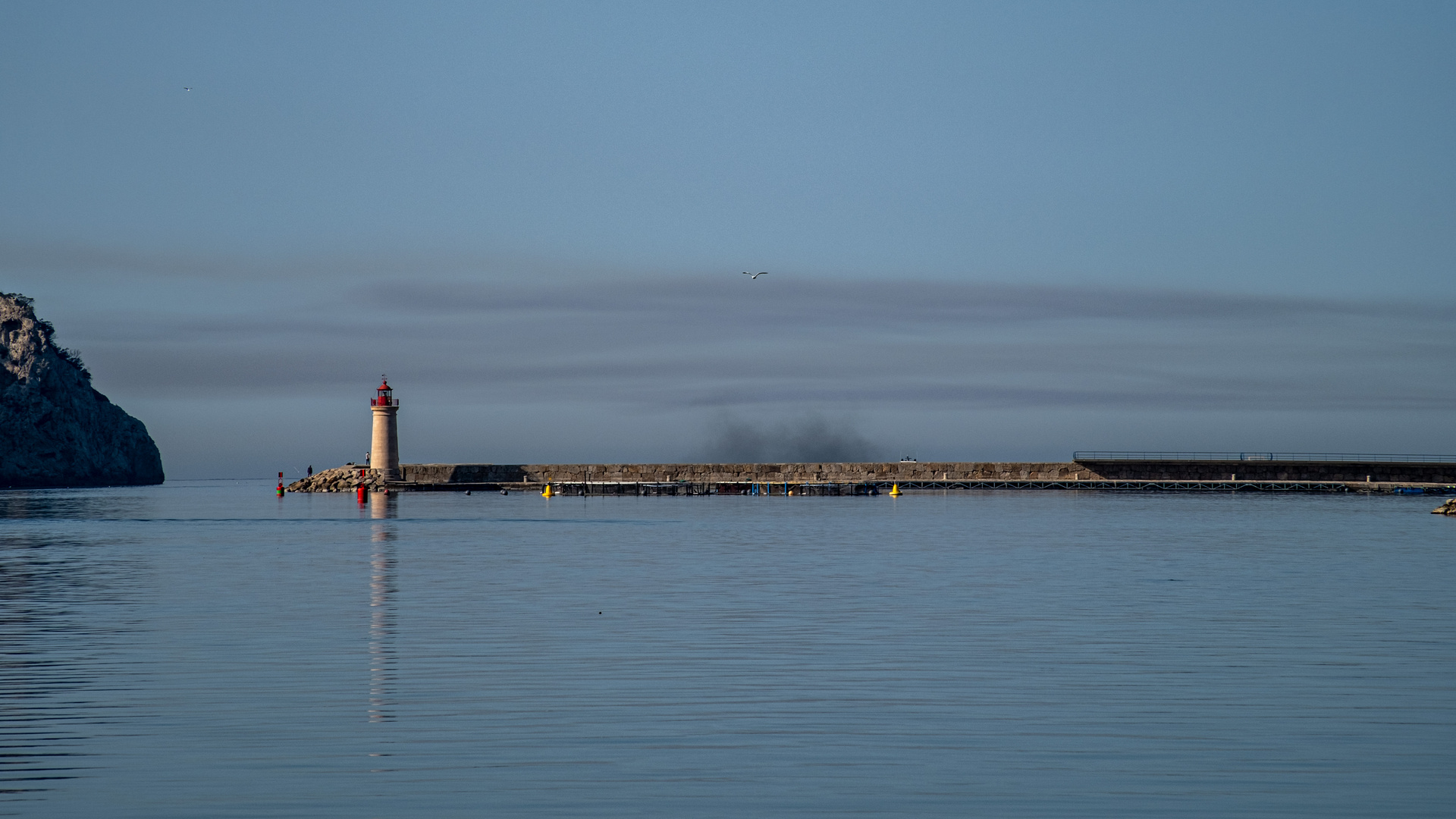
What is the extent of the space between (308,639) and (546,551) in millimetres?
Result: 22657

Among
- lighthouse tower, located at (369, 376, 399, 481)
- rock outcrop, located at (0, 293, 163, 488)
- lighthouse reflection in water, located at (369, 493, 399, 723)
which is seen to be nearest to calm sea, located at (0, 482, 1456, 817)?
lighthouse reflection in water, located at (369, 493, 399, 723)

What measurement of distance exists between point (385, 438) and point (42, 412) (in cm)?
8058

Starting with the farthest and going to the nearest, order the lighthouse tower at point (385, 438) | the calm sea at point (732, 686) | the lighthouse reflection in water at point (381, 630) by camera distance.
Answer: the lighthouse tower at point (385, 438), the lighthouse reflection in water at point (381, 630), the calm sea at point (732, 686)

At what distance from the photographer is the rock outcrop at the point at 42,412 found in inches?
6289

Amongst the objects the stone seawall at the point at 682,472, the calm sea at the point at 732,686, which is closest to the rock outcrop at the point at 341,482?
the stone seawall at the point at 682,472

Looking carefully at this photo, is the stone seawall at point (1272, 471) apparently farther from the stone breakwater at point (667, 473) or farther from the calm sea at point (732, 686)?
the calm sea at point (732, 686)

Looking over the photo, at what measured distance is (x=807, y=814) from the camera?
10023mm

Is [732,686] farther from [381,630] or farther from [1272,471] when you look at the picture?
[1272,471]

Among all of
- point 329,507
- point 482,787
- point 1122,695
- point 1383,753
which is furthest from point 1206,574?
point 329,507

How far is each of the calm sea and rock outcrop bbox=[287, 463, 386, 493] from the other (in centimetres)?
6660

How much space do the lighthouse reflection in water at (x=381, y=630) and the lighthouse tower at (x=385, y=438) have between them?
162 feet

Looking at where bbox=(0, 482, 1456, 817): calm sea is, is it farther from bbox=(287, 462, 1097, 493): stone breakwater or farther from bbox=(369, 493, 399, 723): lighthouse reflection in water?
bbox=(287, 462, 1097, 493): stone breakwater

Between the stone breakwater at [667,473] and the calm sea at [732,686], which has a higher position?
the stone breakwater at [667,473]

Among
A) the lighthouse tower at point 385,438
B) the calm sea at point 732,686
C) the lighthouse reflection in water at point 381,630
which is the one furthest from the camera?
the lighthouse tower at point 385,438
